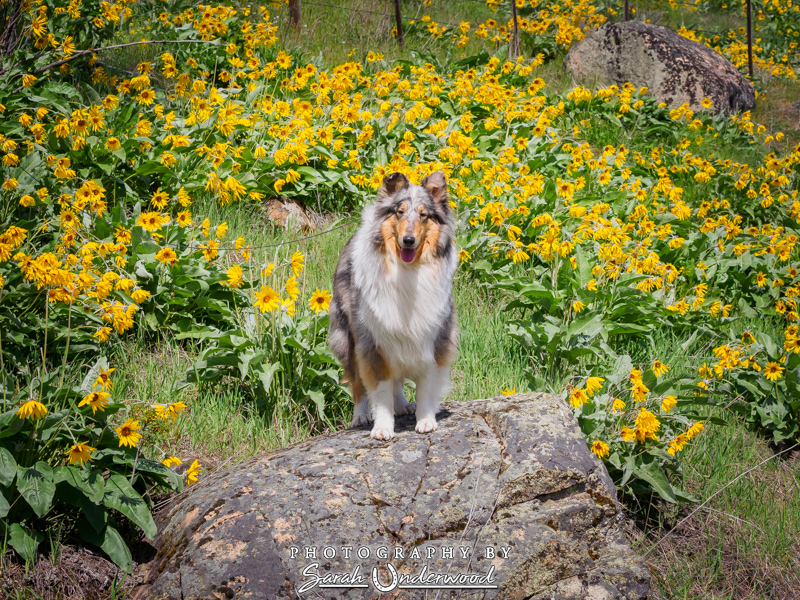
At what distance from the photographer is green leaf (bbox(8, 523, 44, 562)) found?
2.93 m

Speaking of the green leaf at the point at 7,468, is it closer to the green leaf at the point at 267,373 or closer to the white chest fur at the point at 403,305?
the green leaf at the point at 267,373

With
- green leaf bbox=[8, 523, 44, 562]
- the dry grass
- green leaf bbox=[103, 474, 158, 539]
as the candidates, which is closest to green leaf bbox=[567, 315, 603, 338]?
the dry grass

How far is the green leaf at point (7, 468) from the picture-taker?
2.91m

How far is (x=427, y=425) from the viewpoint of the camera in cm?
372

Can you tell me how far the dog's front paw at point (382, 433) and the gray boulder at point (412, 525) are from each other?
0.11m

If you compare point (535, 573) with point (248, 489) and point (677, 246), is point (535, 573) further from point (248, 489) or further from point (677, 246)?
point (677, 246)

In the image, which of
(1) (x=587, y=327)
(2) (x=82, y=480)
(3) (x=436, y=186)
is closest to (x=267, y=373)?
(2) (x=82, y=480)

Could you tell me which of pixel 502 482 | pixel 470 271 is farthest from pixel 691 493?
pixel 470 271

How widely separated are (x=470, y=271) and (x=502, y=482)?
129 inches

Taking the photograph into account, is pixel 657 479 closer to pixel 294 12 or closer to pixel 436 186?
pixel 436 186

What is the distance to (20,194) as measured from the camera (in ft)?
16.4

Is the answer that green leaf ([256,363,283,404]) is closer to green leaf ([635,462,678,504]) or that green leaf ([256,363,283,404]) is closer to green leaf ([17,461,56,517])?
green leaf ([17,461,56,517])

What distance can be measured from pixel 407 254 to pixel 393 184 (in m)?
0.45

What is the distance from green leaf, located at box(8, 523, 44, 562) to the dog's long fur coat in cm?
169
